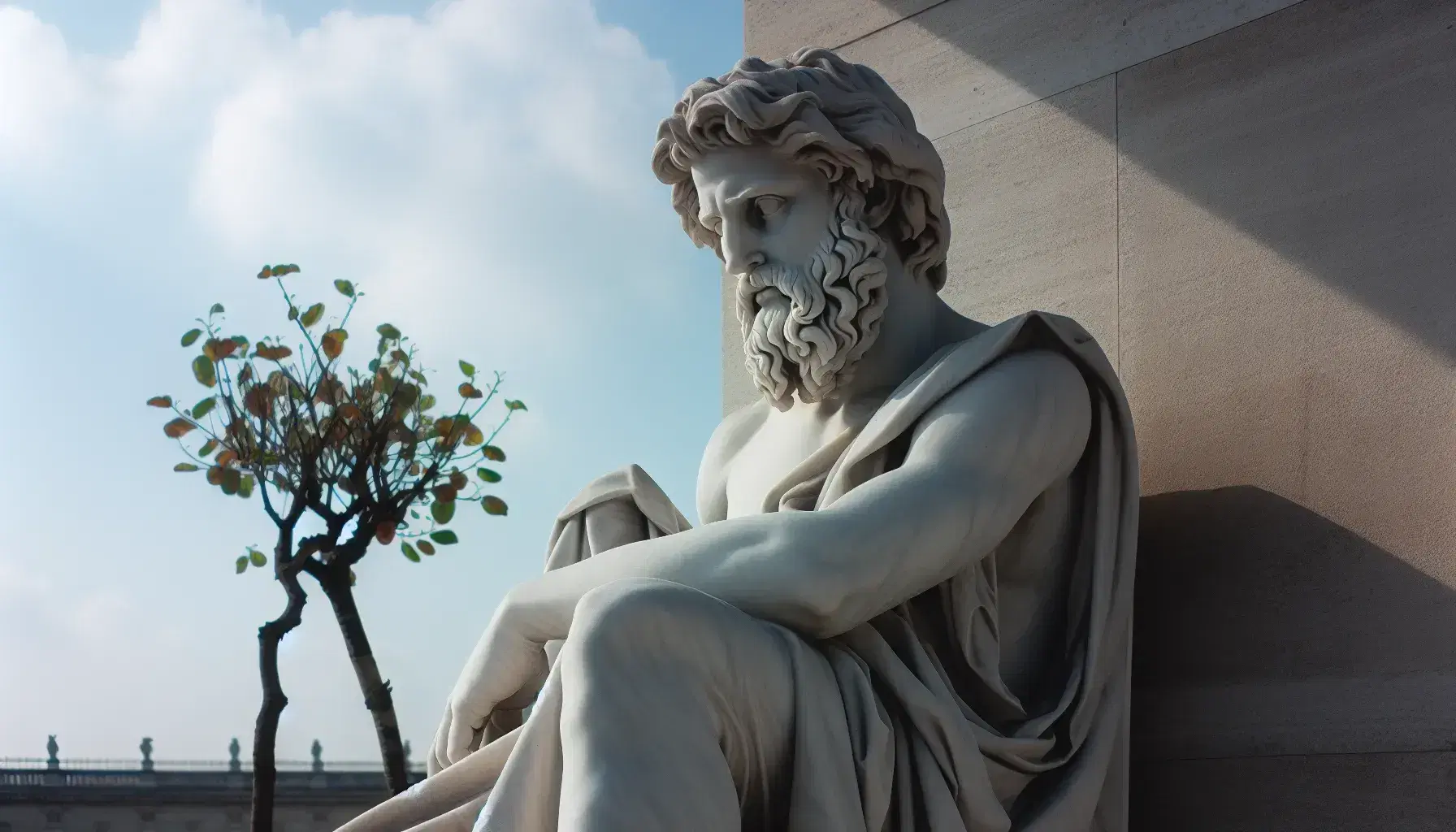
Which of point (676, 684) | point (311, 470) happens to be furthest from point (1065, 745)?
point (311, 470)

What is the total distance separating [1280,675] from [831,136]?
177cm

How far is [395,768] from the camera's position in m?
9.68

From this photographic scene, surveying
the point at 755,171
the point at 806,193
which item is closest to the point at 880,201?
the point at 806,193

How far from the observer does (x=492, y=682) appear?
389cm

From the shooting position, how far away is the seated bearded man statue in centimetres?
314

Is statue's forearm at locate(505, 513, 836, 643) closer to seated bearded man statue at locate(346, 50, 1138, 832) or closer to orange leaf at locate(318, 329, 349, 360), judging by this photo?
seated bearded man statue at locate(346, 50, 1138, 832)

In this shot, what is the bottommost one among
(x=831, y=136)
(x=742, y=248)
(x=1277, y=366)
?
(x=1277, y=366)

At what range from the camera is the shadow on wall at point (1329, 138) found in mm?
4371

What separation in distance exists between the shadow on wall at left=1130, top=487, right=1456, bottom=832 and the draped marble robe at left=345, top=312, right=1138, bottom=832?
45 centimetres

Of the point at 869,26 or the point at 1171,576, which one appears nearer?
the point at 1171,576

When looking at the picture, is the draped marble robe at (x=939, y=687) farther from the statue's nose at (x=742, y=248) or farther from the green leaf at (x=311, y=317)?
the green leaf at (x=311, y=317)

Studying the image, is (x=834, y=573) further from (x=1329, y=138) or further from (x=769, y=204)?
(x=1329, y=138)

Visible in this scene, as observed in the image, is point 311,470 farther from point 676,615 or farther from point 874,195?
point 676,615

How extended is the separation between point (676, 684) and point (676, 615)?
126mm
